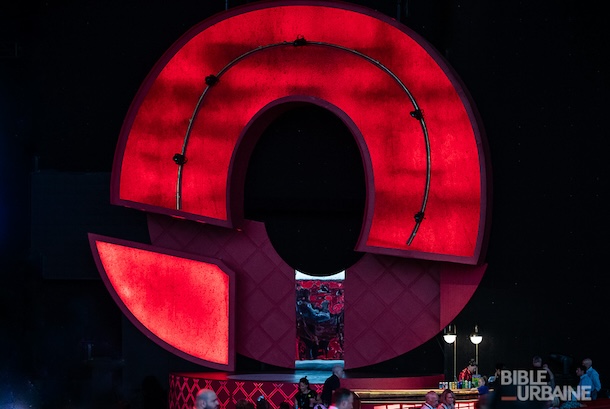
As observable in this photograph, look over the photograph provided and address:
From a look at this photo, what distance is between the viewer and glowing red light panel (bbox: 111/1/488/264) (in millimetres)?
13750

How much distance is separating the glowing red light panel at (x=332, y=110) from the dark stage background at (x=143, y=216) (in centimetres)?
55

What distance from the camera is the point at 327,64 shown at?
47.0 feet

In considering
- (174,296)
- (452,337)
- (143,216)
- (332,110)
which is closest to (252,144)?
(332,110)

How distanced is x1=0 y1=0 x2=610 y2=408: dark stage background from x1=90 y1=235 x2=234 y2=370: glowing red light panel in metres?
0.39

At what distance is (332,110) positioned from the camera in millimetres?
14242

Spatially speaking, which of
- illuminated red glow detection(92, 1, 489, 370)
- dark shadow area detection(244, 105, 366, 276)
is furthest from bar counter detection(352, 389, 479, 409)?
dark shadow area detection(244, 105, 366, 276)

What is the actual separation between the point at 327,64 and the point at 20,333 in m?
5.74

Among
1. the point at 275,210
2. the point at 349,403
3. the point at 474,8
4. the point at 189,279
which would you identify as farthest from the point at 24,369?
the point at 349,403

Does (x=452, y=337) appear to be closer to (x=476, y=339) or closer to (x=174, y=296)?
(x=476, y=339)

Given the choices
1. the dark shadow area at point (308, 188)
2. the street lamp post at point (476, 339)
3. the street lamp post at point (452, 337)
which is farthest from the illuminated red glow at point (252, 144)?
the dark shadow area at point (308, 188)

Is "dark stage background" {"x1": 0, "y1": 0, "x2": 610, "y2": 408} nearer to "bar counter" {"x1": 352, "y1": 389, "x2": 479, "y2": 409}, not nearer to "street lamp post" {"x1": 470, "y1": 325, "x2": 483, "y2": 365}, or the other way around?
"street lamp post" {"x1": 470, "y1": 325, "x2": 483, "y2": 365}

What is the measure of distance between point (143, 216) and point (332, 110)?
3.00 meters

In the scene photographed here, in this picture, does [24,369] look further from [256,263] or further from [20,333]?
[256,263]

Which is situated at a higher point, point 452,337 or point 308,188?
point 308,188
